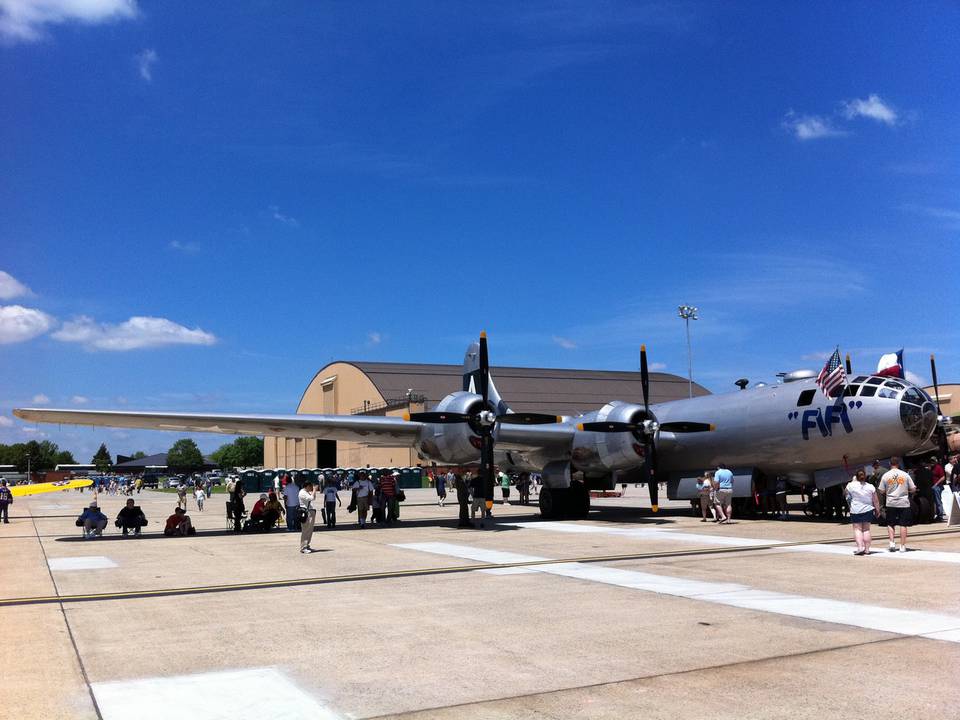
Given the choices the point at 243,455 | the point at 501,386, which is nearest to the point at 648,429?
the point at 501,386

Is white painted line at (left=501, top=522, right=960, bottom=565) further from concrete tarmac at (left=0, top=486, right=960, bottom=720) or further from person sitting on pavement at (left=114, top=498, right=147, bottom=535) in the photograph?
person sitting on pavement at (left=114, top=498, right=147, bottom=535)

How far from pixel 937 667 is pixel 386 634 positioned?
196 inches

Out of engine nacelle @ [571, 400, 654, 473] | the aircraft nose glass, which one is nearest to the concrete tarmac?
the aircraft nose glass

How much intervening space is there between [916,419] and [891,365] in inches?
256

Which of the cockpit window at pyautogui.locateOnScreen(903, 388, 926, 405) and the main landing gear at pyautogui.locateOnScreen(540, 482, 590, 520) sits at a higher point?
the cockpit window at pyautogui.locateOnScreen(903, 388, 926, 405)

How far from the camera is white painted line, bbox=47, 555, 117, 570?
13.9 metres

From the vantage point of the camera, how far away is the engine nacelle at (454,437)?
21891 mm

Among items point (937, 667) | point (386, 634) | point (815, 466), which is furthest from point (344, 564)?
Answer: point (815, 466)

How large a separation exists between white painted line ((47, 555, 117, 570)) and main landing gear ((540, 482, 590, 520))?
1341 cm

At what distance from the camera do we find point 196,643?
7.71 meters

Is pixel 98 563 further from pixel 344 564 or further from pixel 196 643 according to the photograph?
pixel 196 643

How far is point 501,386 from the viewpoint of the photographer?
3332 inches

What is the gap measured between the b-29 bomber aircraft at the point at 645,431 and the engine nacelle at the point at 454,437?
3 cm

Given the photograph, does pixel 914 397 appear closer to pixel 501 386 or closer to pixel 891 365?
pixel 891 365
